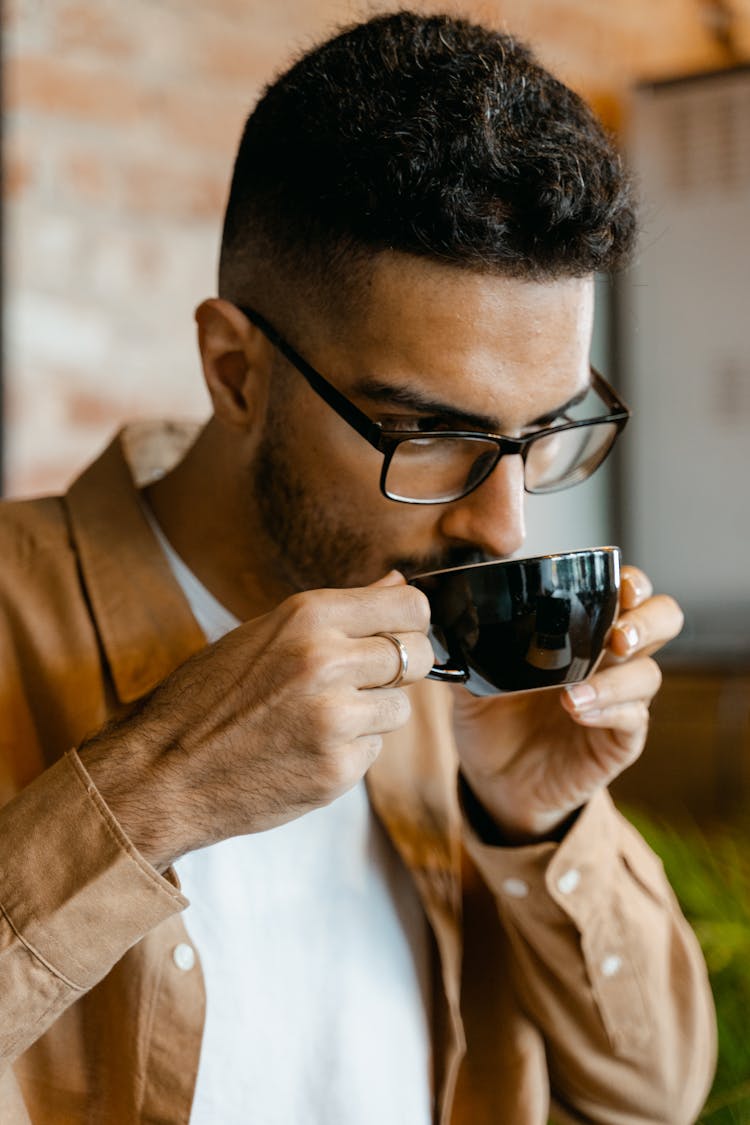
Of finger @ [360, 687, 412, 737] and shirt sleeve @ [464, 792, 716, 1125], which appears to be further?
shirt sleeve @ [464, 792, 716, 1125]

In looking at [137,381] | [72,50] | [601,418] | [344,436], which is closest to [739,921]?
[601,418]

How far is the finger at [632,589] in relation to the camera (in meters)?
1.04

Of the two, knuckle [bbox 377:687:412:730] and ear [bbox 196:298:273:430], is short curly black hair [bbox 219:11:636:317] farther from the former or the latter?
knuckle [bbox 377:687:412:730]

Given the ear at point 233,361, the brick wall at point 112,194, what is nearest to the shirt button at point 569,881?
the ear at point 233,361

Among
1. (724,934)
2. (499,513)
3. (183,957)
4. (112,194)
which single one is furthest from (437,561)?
(112,194)

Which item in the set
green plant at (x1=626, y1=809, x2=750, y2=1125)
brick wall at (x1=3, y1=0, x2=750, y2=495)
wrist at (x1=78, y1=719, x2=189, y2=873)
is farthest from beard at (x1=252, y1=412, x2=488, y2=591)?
brick wall at (x1=3, y1=0, x2=750, y2=495)

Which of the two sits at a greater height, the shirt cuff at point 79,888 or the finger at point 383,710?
the finger at point 383,710

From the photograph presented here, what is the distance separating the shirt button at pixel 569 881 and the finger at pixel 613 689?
18cm

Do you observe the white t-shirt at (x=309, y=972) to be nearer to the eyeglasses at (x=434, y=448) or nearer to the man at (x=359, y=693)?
the man at (x=359, y=693)

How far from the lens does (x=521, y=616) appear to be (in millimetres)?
874

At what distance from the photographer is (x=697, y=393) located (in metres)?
2.60

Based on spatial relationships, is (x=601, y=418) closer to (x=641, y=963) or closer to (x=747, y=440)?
(x=641, y=963)

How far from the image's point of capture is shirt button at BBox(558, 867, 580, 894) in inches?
43.4

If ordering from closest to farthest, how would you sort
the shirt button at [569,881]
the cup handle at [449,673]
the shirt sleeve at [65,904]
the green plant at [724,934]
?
the shirt sleeve at [65,904], the cup handle at [449,673], the shirt button at [569,881], the green plant at [724,934]
